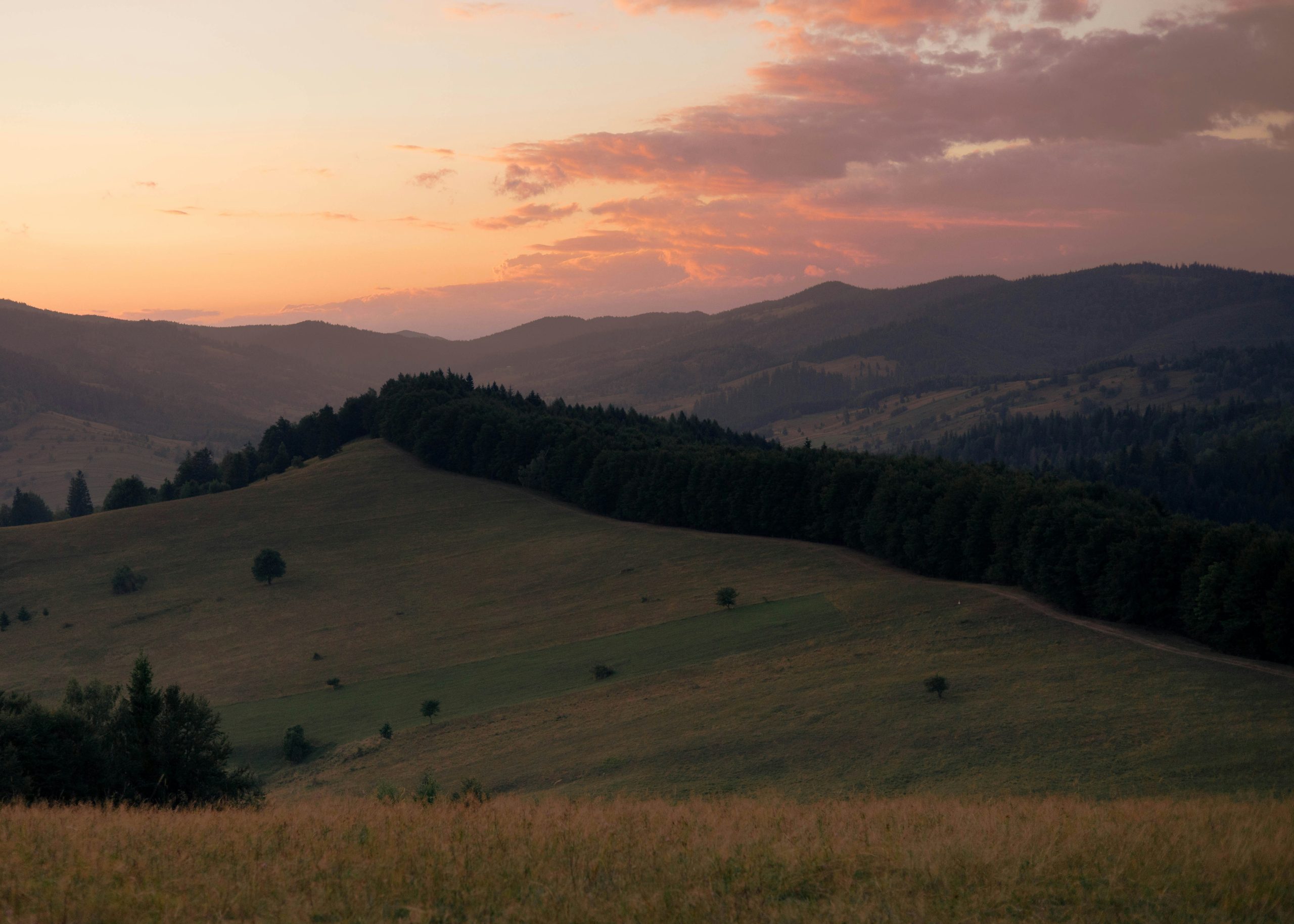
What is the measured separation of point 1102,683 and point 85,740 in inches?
1844

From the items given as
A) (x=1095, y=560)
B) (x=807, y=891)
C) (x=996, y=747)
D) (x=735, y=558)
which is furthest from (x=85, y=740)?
(x=735, y=558)

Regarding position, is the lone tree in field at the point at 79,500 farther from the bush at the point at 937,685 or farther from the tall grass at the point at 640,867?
the tall grass at the point at 640,867

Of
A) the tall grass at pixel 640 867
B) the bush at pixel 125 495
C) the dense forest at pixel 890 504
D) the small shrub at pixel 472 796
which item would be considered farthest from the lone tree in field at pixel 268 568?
the tall grass at pixel 640 867

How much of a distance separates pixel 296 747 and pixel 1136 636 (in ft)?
185

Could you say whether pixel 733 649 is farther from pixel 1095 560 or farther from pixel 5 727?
pixel 5 727

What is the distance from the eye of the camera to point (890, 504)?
89312 mm

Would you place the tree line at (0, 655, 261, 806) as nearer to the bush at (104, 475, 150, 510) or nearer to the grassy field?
the grassy field

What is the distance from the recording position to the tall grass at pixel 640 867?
12.9 metres

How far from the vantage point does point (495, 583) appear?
102 metres

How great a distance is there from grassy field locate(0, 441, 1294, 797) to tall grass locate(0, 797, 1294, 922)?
62.7ft

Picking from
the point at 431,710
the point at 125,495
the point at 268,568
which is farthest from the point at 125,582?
the point at 431,710

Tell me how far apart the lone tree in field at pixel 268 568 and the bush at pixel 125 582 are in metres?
13.8

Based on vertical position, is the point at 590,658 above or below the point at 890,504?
below

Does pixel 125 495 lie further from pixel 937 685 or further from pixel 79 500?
pixel 937 685
